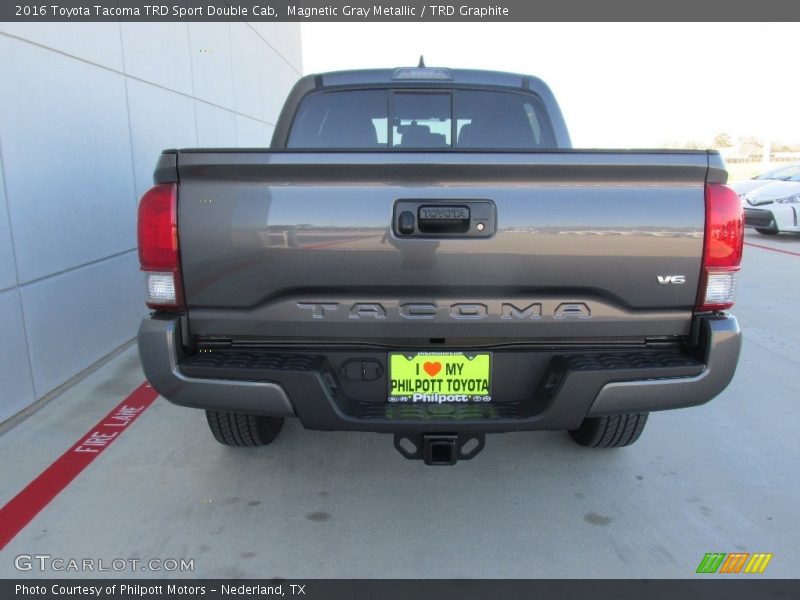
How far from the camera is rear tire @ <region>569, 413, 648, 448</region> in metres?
2.84

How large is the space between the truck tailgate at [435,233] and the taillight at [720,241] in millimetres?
38

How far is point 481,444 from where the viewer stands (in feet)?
Result: 7.21

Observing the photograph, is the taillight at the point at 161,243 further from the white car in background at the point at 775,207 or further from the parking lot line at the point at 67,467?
the white car in background at the point at 775,207

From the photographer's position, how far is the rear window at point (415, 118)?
3.48m

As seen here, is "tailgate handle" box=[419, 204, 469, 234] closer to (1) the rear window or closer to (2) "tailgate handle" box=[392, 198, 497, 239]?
(2) "tailgate handle" box=[392, 198, 497, 239]

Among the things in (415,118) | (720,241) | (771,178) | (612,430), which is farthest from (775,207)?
(720,241)

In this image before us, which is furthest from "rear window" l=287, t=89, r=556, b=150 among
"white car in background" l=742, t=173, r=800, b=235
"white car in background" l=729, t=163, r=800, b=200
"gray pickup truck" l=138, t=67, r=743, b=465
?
"white car in background" l=729, t=163, r=800, b=200

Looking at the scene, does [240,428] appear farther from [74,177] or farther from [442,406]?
[74,177]

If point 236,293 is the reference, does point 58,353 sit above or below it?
below

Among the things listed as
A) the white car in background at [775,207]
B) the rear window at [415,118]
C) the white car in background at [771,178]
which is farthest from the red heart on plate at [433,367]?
the white car in background at [771,178]

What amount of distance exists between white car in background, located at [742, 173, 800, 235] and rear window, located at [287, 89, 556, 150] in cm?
939

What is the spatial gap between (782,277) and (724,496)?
21.2ft

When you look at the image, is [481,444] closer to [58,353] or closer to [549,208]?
[549,208]
